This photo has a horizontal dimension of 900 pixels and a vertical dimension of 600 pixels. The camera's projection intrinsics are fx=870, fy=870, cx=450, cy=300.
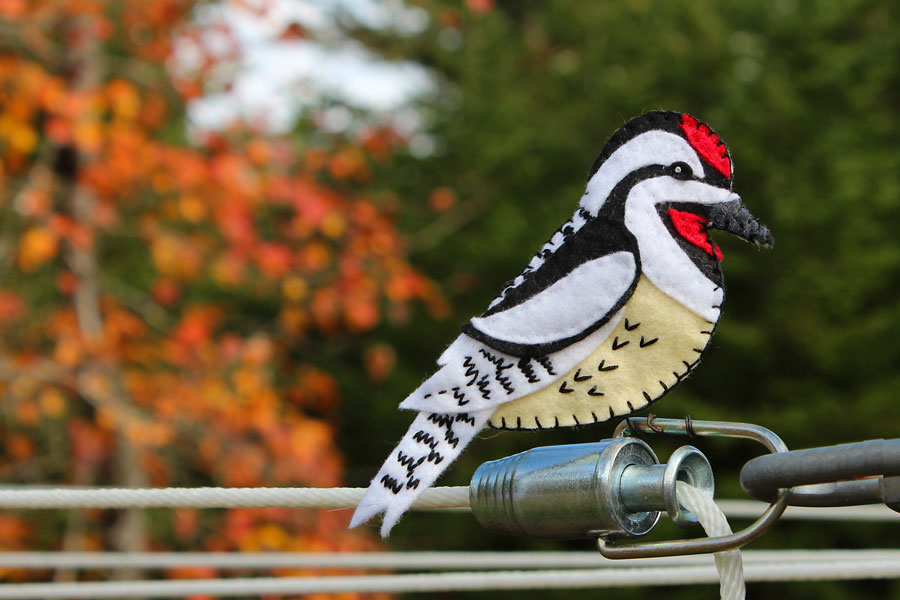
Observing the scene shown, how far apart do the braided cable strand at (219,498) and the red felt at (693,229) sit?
23cm

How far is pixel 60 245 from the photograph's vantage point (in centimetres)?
262

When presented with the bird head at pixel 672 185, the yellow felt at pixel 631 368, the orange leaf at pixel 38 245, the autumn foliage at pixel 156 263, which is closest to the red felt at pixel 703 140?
the bird head at pixel 672 185

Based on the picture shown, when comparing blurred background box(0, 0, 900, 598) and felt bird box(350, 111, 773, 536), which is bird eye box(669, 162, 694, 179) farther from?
blurred background box(0, 0, 900, 598)

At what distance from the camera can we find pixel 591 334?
1.89 ft

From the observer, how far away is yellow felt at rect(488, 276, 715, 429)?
1.88 feet

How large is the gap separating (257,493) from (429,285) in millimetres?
2634

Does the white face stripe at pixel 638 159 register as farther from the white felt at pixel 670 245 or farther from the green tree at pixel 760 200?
the green tree at pixel 760 200

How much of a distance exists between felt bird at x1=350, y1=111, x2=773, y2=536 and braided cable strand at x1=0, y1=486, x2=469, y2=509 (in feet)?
0.17

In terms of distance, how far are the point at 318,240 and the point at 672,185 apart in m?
2.91

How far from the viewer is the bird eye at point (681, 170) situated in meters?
0.60

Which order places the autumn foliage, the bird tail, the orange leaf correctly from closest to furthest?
the bird tail < the orange leaf < the autumn foliage

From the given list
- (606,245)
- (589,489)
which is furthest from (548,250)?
(589,489)

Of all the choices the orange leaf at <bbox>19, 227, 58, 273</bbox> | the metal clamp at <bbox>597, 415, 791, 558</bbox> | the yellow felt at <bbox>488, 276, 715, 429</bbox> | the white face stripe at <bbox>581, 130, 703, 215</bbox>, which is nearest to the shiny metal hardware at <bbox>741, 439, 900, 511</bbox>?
the metal clamp at <bbox>597, 415, 791, 558</bbox>

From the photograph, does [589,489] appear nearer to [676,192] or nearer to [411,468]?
[411,468]
